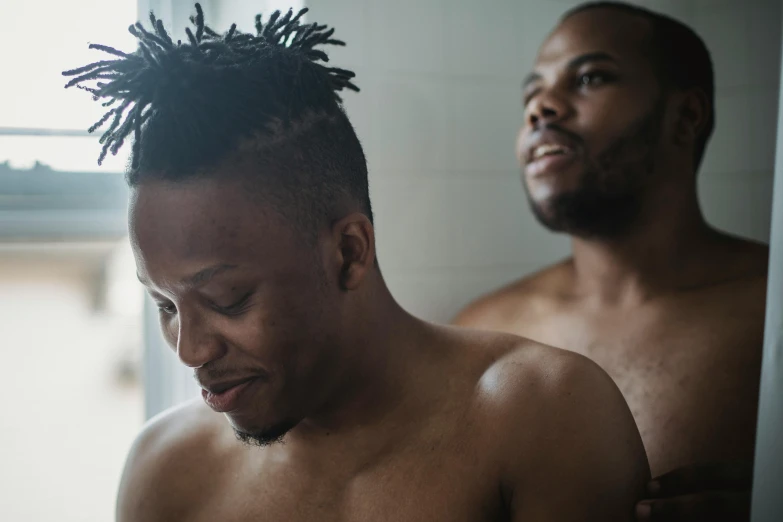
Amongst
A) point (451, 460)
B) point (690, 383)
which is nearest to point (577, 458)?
point (451, 460)

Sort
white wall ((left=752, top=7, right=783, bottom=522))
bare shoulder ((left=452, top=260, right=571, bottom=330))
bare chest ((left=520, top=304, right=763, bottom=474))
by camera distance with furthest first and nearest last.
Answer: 1. bare shoulder ((left=452, top=260, right=571, bottom=330))
2. bare chest ((left=520, top=304, right=763, bottom=474))
3. white wall ((left=752, top=7, right=783, bottom=522))

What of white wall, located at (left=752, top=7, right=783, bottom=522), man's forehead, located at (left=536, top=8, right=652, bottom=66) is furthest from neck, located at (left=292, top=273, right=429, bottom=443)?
man's forehead, located at (left=536, top=8, right=652, bottom=66)

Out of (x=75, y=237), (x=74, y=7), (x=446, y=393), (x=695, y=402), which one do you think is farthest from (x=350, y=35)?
(x=695, y=402)

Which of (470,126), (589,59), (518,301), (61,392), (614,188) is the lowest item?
(61,392)

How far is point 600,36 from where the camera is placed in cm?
123

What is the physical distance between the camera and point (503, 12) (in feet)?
4.85

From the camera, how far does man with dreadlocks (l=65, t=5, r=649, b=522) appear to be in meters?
0.76

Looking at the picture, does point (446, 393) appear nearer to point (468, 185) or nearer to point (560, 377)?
point (560, 377)

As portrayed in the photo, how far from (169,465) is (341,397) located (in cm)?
26

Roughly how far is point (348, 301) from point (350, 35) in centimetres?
63

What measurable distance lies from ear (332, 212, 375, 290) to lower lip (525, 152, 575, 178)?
489 mm

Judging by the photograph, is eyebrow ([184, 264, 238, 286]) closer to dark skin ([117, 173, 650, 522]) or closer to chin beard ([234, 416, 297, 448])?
dark skin ([117, 173, 650, 522])

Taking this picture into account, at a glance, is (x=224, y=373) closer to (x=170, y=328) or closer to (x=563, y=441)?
(x=170, y=328)

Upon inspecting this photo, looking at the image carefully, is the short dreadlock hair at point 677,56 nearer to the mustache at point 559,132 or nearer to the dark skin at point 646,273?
the dark skin at point 646,273
